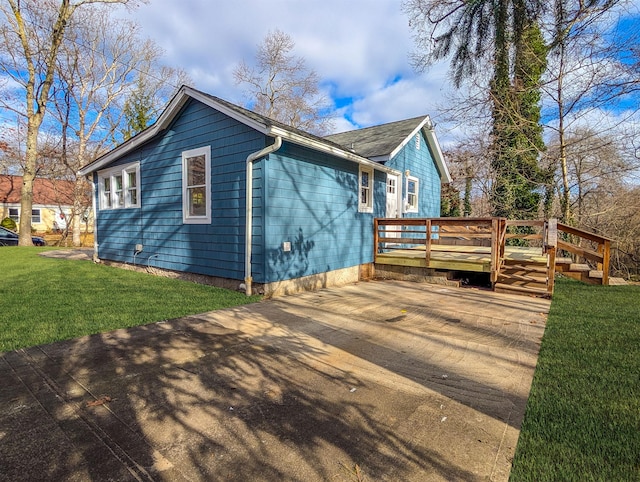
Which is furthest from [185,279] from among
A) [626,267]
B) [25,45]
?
Result: [25,45]

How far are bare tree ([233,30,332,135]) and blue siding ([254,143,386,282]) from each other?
20009 mm

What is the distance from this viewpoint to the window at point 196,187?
24.4ft

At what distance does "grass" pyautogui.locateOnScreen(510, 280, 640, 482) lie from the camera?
1.94 metres

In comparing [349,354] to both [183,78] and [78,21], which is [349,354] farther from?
[183,78]

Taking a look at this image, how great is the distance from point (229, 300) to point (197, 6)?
10898 millimetres

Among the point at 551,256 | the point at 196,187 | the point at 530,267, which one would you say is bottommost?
the point at 530,267

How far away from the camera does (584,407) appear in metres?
2.58

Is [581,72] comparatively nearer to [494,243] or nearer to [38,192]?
Result: [494,243]

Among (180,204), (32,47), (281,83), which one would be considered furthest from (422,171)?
(32,47)

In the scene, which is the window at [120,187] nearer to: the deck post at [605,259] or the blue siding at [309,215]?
the blue siding at [309,215]

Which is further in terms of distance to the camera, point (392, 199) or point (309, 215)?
point (392, 199)

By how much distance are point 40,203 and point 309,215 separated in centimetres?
3426

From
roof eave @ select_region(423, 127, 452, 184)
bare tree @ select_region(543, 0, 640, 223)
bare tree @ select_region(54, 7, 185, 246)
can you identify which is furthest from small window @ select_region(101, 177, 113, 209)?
bare tree @ select_region(543, 0, 640, 223)

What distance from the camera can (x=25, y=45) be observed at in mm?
15469
